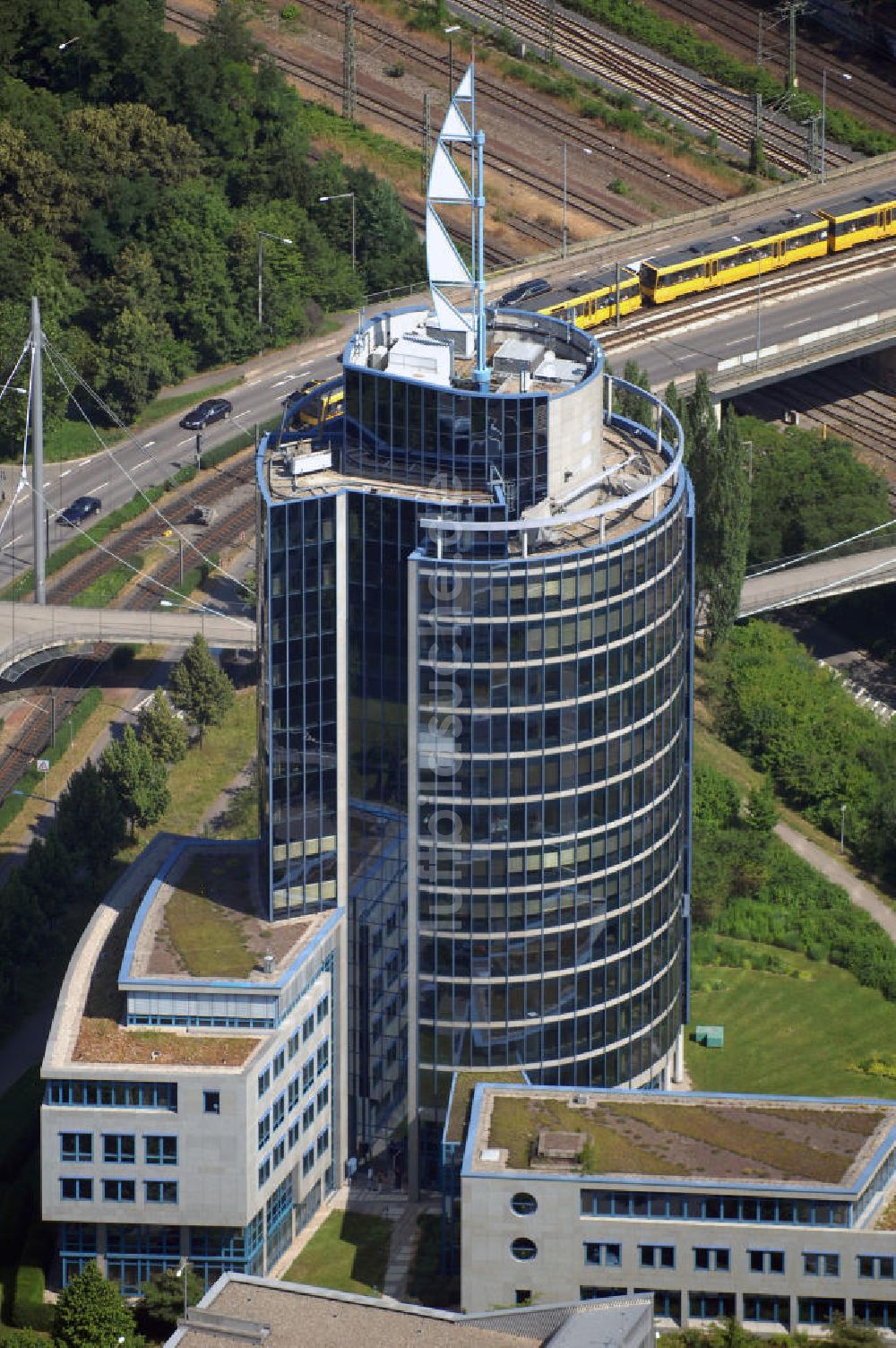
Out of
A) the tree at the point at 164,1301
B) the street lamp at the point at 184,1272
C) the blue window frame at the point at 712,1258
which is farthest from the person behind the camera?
the tree at the point at 164,1301

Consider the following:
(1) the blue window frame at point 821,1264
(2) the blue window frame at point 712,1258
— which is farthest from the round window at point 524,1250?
(1) the blue window frame at point 821,1264

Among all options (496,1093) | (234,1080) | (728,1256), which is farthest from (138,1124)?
(728,1256)

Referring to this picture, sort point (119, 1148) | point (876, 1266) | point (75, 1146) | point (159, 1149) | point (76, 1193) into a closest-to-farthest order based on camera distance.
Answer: point (876, 1266) < point (159, 1149) < point (119, 1148) < point (75, 1146) < point (76, 1193)

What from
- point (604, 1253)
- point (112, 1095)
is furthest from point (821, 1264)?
point (112, 1095)

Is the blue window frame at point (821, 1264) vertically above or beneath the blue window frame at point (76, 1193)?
beneath

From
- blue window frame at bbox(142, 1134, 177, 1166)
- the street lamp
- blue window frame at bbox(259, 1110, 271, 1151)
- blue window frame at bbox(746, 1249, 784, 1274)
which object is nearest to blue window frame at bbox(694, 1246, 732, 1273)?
blue window frame at bbox(746, 1249, 784, 1274)

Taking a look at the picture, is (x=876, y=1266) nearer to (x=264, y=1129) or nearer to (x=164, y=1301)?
(x=264, y=1129)

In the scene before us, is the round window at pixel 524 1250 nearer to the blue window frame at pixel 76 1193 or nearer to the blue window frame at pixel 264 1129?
the blue window frame at pixel 264 1129
